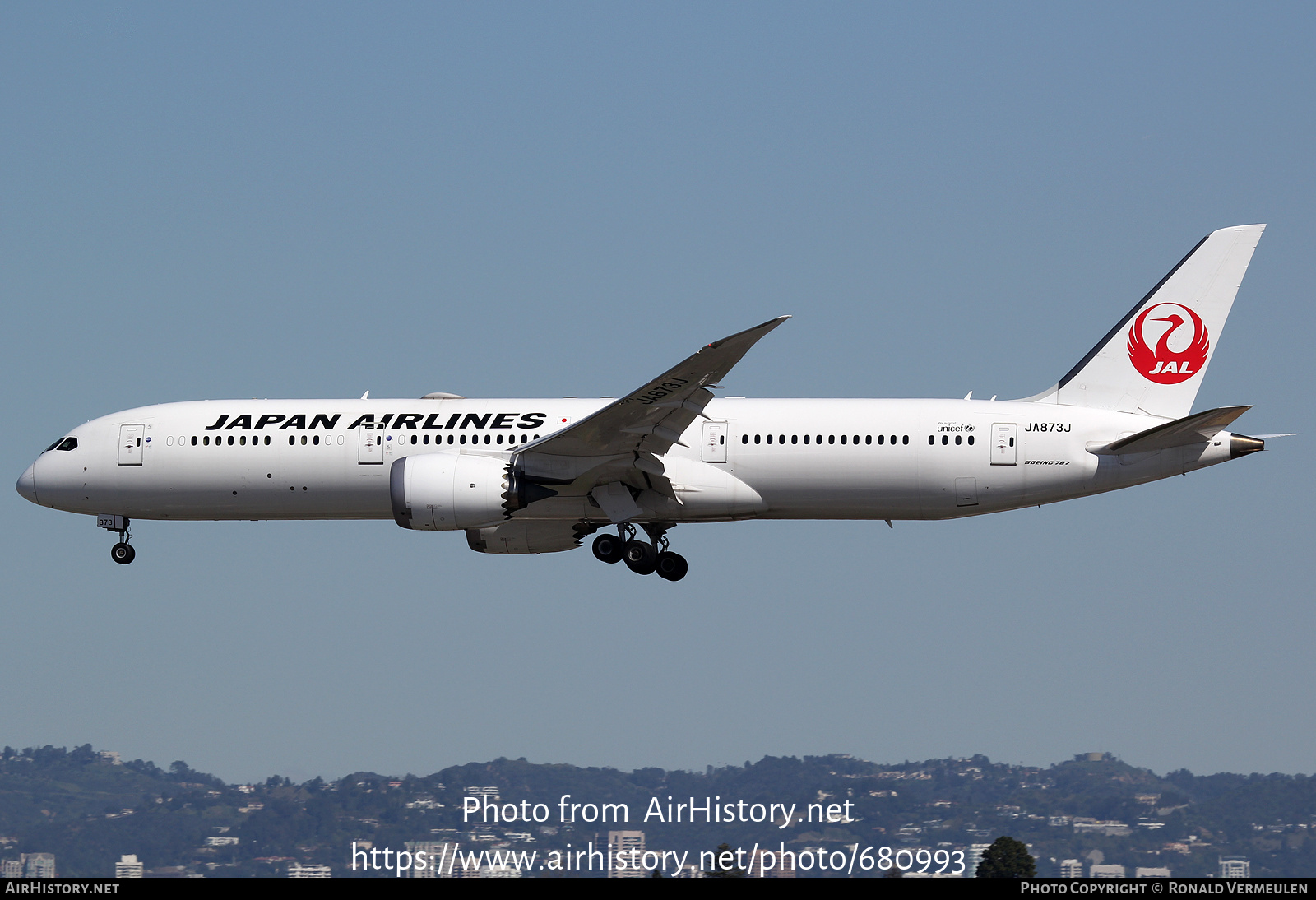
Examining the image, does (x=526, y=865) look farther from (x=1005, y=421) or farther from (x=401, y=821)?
(x=1005, y=421)

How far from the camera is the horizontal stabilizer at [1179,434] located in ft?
113

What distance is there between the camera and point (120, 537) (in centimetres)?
3975

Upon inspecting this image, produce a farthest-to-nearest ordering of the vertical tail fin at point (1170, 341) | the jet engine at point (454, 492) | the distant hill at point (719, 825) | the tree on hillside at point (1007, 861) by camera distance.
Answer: the distant hill at point (719, 825)
the tree on hillside at point (1007, 861)
the vertical tail fin at point (1170, 341)
the jet engine at point (454, 492)

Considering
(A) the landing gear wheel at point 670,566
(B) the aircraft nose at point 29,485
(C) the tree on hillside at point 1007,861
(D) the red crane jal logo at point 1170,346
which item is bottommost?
(C) the tree on hillside at point 1007,861

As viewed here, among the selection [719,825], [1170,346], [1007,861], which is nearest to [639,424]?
[1170,346]

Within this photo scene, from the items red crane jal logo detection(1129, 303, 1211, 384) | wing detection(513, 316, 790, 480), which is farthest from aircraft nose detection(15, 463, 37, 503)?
red crane jal logo detection(1129, 303, 1211, 384)

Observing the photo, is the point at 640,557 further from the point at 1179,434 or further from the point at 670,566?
the point at 1179,434

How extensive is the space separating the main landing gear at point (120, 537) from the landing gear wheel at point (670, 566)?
13.6 m

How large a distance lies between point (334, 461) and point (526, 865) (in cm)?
3347

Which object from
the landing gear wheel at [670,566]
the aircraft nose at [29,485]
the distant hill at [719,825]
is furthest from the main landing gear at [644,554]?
the distant hill at [719,825]

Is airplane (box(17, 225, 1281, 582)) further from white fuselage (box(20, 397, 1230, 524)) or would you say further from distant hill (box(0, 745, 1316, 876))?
distant hill (box(0, 745, 1316, 876))

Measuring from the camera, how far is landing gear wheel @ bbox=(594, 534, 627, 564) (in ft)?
127

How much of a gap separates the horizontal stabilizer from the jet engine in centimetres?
1366

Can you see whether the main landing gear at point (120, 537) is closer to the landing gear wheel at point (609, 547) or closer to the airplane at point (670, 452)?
the airplane at point (670, 452)
